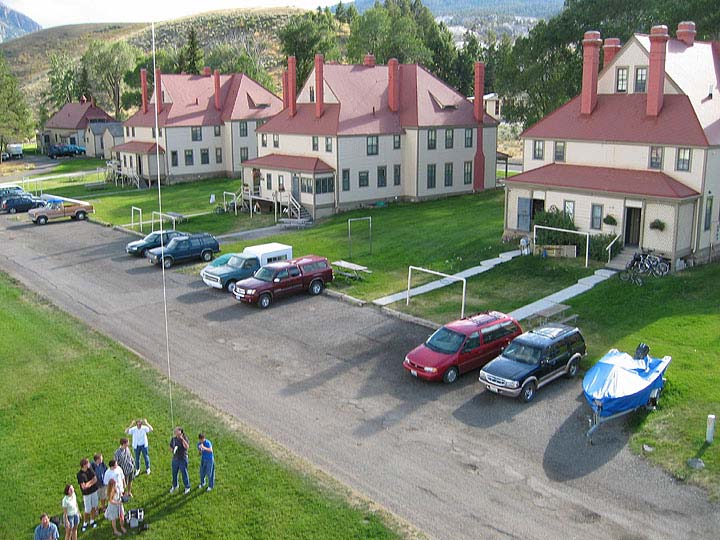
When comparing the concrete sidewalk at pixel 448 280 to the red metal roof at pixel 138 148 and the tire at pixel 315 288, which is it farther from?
the red metal roof at pixel 138 148

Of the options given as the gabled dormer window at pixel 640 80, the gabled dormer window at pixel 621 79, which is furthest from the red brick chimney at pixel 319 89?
the gabled dormer window at pixel 640 80

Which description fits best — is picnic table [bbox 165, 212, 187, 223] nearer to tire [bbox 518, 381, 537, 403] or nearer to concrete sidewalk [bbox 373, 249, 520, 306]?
concrete sidewalk [bbox 373, 249, 520, 306]

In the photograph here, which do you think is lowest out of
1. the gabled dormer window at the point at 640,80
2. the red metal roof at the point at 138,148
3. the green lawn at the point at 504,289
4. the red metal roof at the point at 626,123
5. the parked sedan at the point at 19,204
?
the green lawn at the point at 504,289

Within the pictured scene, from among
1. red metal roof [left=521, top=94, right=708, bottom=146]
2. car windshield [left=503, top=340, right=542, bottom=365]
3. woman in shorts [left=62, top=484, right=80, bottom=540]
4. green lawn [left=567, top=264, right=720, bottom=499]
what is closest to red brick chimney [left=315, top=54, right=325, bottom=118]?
red metal roof [left=521, top=94, right=708, bottom=146]

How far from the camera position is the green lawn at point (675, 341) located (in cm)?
1878

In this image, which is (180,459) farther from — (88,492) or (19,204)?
(19,204)

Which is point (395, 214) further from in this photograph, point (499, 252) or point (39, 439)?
point (39, 439)

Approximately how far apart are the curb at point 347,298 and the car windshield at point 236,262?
4332 mm

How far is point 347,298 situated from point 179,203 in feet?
97.3

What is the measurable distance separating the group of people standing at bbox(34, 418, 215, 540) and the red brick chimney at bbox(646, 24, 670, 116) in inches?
1138

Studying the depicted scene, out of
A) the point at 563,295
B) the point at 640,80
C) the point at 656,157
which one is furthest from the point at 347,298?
the point at 640,80

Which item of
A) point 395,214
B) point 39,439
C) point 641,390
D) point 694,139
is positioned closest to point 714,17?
point 694,139

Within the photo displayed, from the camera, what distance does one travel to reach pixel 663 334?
2642 cm

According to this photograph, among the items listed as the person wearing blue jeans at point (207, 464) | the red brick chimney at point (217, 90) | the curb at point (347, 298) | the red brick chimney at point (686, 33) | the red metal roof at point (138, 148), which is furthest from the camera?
the red brick chimney at point (217, 90)
